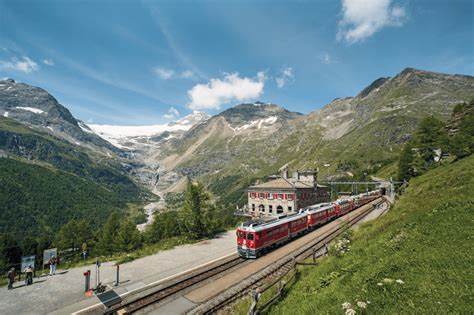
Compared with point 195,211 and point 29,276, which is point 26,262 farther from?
point 195,211

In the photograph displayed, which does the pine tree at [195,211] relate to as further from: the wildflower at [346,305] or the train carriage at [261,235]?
the wildflower at [346,305]

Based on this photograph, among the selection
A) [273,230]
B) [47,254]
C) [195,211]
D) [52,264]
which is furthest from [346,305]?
[195,211]

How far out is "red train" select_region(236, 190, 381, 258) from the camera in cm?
2548

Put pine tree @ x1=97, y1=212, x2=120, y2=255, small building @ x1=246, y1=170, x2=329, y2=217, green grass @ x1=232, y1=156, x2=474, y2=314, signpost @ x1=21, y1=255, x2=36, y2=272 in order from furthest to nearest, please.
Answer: pine tree @ x1=97, y1=212, x2=120, y2=255 < small building @ x1=246, y1=170, x2=329, y2=217 < signpost @ x1=21, y1=255, x2=36, y2=272 < green grass @ x1=232, y1=156, x2=474, y2=314

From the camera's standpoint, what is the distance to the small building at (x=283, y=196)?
181 feet

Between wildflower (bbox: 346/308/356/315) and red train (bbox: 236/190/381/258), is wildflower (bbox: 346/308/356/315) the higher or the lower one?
the higher one

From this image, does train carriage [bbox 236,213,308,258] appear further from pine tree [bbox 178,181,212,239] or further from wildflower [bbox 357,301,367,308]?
wildflower [bbox 357,301,367,308]

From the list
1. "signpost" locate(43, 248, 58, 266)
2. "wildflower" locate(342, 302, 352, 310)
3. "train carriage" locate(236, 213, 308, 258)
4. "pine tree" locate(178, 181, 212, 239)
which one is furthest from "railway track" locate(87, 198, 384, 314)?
"pine tree" locate(178, 181, 212, 239)

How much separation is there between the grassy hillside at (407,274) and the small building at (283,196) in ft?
126

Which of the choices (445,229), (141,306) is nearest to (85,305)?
(141,306)

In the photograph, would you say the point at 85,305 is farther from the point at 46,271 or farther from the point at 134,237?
the point at 134,237

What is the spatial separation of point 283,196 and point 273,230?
94.7ft

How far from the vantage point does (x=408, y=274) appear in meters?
10.1

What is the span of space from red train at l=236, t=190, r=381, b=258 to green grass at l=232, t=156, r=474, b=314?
8.93 metres
